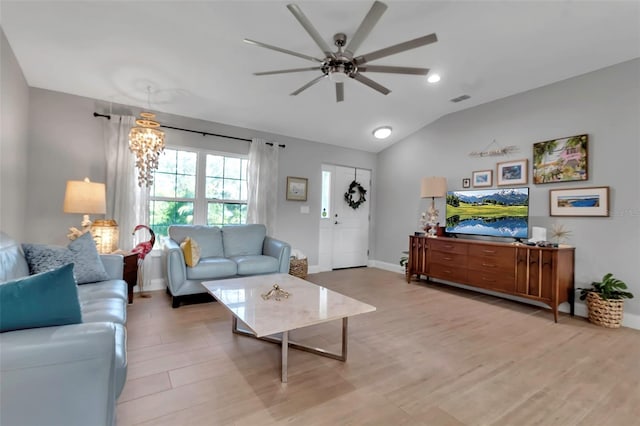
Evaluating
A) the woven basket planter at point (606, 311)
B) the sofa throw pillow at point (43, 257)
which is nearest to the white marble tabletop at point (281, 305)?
the sofa throw pillow at point (43, 257)

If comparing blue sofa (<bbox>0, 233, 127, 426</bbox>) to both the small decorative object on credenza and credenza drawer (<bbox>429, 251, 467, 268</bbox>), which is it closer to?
credenza drawer (<bbox>429, 251, 467, 268</bbox>)

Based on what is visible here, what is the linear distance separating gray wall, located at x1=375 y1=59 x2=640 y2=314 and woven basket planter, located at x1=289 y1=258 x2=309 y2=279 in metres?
2.43

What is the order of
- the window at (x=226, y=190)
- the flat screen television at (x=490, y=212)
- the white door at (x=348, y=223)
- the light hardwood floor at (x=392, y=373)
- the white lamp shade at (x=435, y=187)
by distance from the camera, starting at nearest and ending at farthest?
the light hardwood floor at (x=392, y=373) < the flat screen television at (x=490, y=212) < the window at (x=226, y=190) < the white lamp shade at (x=435, y=187) < the white door at (x=348, y=223)

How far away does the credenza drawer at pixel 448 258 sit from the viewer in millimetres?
4098

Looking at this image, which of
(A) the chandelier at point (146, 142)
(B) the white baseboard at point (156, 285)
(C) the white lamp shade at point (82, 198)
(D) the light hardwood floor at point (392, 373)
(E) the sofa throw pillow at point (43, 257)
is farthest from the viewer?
(B) the white baseboard at point (156, 285)

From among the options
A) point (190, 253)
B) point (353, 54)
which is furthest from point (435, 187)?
point (190, 253)

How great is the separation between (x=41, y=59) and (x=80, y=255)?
6.80ft

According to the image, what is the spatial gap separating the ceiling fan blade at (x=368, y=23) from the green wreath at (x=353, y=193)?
12.0ft

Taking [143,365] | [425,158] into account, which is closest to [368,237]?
[425,158]

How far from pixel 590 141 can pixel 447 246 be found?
203cm

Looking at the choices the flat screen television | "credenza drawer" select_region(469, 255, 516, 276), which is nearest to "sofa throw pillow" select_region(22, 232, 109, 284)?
Result: "credenza drawer" select_region(469, 255, 516, 276)

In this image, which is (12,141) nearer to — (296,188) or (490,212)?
(296,188)

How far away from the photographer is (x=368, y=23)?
188 centimetres

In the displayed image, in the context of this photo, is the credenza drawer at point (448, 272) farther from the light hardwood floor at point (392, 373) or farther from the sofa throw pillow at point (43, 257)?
the sofa throw pillow at point (43, 257)
